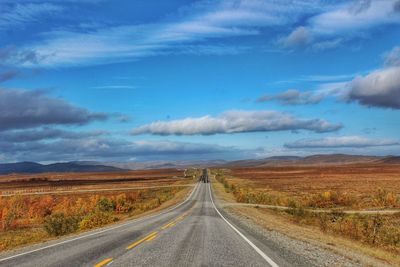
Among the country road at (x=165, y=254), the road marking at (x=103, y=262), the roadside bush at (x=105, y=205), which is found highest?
the road marking at (x=103, y=262)

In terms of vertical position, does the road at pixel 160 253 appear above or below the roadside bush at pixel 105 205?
above

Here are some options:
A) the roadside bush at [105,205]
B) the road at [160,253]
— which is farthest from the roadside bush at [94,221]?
the roadside bush at [105,205]

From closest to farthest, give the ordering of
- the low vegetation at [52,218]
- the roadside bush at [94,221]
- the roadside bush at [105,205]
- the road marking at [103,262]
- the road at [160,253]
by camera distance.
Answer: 1. the road marking at [103,262]
2. the road at [160,253]
3. the low vegetation at [52,218]
4. the roadside bush at [94,221]
5. the roadside bush at [105,205]

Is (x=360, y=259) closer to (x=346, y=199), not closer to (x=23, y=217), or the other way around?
(x=346, y=199)

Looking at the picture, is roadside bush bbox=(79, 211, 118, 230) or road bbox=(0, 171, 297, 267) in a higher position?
road bbox=(0, 171, 297, 267)

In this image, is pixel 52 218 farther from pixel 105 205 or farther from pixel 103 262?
pixel 103 262

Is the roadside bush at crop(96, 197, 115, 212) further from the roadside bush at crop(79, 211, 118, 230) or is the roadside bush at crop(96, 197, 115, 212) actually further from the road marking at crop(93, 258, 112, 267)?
the road marking at crop(93, 258, 112, 267)

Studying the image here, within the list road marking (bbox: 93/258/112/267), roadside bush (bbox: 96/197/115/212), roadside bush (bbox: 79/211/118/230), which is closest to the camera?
road marking (bbox: 93/258/112/267)

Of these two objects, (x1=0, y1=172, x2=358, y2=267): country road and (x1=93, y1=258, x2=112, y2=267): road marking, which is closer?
(x1=93, y1=258, x2=112, y2=267): road marking

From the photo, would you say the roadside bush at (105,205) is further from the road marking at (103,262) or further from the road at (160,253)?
the road marking at (103,262)

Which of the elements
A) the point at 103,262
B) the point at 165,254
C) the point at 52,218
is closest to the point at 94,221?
the point at 52,218

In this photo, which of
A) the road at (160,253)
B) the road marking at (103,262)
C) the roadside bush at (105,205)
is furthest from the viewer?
the roadside bush at (105,205)

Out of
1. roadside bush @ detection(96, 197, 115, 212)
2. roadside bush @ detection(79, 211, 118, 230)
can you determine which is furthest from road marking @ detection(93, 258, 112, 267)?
roadside bush @ detection(96, 197, 115, 212)

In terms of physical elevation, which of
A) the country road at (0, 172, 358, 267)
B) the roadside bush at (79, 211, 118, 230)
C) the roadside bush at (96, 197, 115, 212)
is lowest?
the roadside bush at (96, 197, 115, 212)
